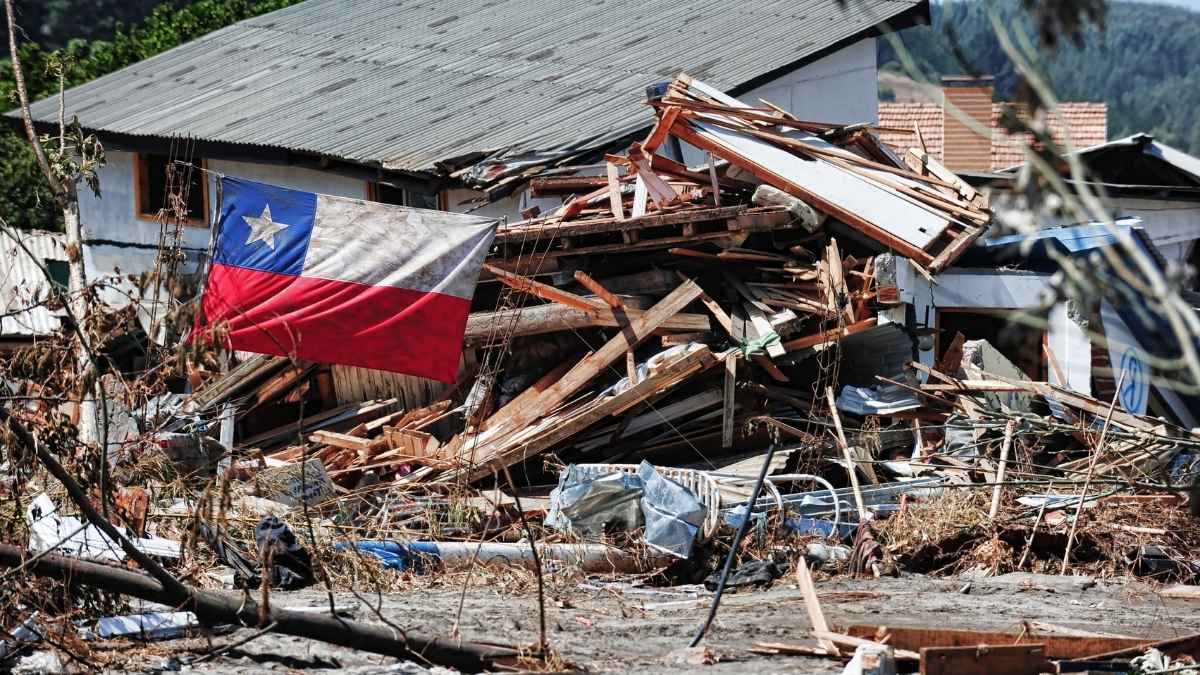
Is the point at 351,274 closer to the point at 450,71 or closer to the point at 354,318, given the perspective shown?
the point at 354,318

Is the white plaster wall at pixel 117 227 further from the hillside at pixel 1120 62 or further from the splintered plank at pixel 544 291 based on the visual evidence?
the hillside at pixel 1120 62

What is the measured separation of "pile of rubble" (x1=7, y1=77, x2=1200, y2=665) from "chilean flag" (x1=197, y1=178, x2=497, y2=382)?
0.64 meters

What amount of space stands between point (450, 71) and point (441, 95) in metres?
1.31

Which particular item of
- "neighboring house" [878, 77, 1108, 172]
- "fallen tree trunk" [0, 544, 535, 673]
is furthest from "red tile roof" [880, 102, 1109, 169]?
"fallen tree trunk" [0, 544, 535, 673]

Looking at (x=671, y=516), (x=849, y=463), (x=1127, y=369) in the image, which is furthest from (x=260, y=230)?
(x=1127, y=369)

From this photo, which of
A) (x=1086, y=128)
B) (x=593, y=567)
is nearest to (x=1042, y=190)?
(x=593, y=567)

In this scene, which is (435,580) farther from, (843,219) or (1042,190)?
(1042,190)

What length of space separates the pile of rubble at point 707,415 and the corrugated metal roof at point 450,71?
2.97 metres

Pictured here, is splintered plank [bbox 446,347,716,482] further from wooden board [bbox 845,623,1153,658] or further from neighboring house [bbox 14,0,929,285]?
wooden board [bbox 845,623,1153,658]

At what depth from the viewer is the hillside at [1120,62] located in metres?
4.03

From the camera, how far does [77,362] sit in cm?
821

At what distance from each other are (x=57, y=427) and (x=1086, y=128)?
24745 mm

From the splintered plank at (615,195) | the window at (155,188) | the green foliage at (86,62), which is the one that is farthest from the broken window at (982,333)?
the green foliage at (86,62)

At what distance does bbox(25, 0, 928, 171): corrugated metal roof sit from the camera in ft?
55.7
